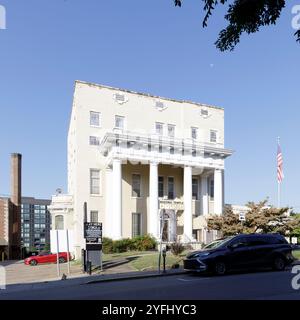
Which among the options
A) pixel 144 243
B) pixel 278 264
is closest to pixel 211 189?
pixel 144 243

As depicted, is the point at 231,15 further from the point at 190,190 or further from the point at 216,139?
the point at 216,139

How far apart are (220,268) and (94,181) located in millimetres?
24155

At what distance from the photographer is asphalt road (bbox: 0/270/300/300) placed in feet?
40.4

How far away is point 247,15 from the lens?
5.89 metres

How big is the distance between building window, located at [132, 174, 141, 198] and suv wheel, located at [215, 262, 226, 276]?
2378 cm

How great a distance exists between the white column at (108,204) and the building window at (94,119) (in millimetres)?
4453

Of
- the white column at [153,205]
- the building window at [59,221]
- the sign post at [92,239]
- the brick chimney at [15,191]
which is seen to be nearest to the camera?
the sign post at [92,239]

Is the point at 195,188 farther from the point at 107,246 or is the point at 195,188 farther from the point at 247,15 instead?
the point at 247,15

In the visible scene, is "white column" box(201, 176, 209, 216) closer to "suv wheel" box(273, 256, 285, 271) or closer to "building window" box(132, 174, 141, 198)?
"building window" box(132, 174, 141, 198)

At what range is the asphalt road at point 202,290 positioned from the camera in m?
12.3

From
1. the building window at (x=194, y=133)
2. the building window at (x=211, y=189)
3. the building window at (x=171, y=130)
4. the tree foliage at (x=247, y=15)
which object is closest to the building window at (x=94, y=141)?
the building window at (x=171, y=130)

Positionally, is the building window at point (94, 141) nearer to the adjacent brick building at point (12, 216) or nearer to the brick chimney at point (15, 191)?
the adjacent brick building at point (12, 216)

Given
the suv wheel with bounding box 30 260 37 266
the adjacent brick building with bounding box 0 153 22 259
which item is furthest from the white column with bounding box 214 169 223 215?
the adjacent brick building with bounding box 0 153 22 259
